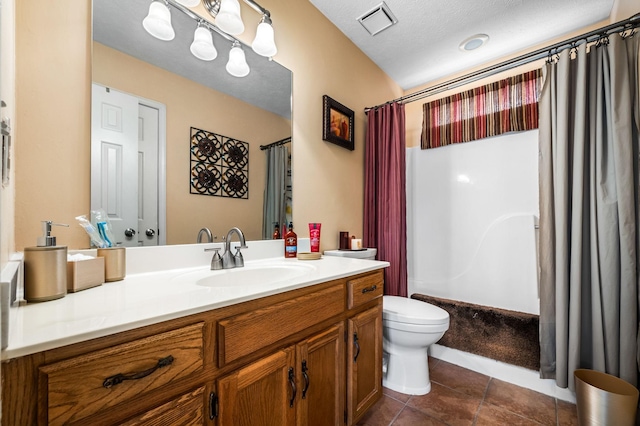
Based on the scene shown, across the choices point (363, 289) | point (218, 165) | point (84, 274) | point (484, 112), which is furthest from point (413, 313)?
point (484, 112)

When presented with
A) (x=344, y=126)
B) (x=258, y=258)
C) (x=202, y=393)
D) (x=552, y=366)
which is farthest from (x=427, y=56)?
(x=202, y=393)

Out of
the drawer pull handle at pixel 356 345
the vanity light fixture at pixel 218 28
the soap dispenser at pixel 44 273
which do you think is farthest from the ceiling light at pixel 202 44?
the drawer pull handle at pixel 356 345

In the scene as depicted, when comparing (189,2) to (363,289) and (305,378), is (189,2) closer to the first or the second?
(363,289)

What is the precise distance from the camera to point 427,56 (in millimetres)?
2307

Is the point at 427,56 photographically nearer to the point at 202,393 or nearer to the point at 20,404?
the point at 202,393

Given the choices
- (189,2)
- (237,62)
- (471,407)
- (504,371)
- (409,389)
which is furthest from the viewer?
(504,371)

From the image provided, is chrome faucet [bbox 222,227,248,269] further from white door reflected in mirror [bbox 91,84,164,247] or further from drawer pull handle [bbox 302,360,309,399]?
drawer pull handle [bbox 302,360,309,399]

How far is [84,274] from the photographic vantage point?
790 millimetres

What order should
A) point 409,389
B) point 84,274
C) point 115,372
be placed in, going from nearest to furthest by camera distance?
point 115,372, point 84,274, point 409,389

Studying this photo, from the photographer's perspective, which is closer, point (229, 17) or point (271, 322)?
point (271, 322)

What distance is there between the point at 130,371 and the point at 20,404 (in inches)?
6.3

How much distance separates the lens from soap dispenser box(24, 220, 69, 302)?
0.65 meters

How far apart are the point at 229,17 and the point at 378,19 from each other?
116 cm

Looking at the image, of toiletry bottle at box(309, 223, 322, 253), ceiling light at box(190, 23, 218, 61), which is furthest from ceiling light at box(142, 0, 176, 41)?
toiletry bottle at box(309, 223, 322, 253)
